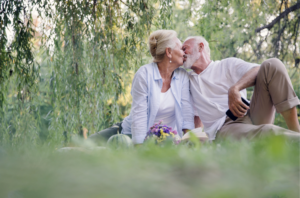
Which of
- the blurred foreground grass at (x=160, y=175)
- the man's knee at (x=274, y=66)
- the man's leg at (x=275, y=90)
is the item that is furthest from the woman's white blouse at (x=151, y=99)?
the blurred foreground grass at (x=160, y=175)

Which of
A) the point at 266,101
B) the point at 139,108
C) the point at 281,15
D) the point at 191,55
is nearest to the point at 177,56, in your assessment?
the point at 191,55

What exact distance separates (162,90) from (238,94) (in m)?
0.90

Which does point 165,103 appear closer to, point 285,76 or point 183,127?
point 183,127

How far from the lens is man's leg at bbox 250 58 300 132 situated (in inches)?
90.3

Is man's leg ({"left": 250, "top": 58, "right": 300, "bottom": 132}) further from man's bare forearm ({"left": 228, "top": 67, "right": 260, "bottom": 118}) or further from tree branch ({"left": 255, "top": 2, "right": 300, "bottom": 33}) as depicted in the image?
tree branch ({"left": 255, "top": 2, "right": 300, "bottom": 33})

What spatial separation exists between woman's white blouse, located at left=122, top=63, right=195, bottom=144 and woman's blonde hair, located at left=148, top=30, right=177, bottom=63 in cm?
12

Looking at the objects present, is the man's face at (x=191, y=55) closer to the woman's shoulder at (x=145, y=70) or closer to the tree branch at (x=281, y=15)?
the woman's shoulder at (x=145, y=70)

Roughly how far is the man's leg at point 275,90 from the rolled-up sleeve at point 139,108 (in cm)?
104

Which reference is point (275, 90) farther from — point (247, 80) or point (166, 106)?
point (166, 106)

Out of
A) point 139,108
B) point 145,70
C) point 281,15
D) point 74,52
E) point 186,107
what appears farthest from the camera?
point 281,15

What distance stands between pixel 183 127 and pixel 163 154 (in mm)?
2582

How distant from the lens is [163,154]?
0.55m

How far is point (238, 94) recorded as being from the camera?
2410 mm

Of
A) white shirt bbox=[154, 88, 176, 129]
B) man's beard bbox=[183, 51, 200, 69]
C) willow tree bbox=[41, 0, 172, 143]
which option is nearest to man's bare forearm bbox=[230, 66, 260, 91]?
man's beard bbox=[183, 51, 200, 69]
